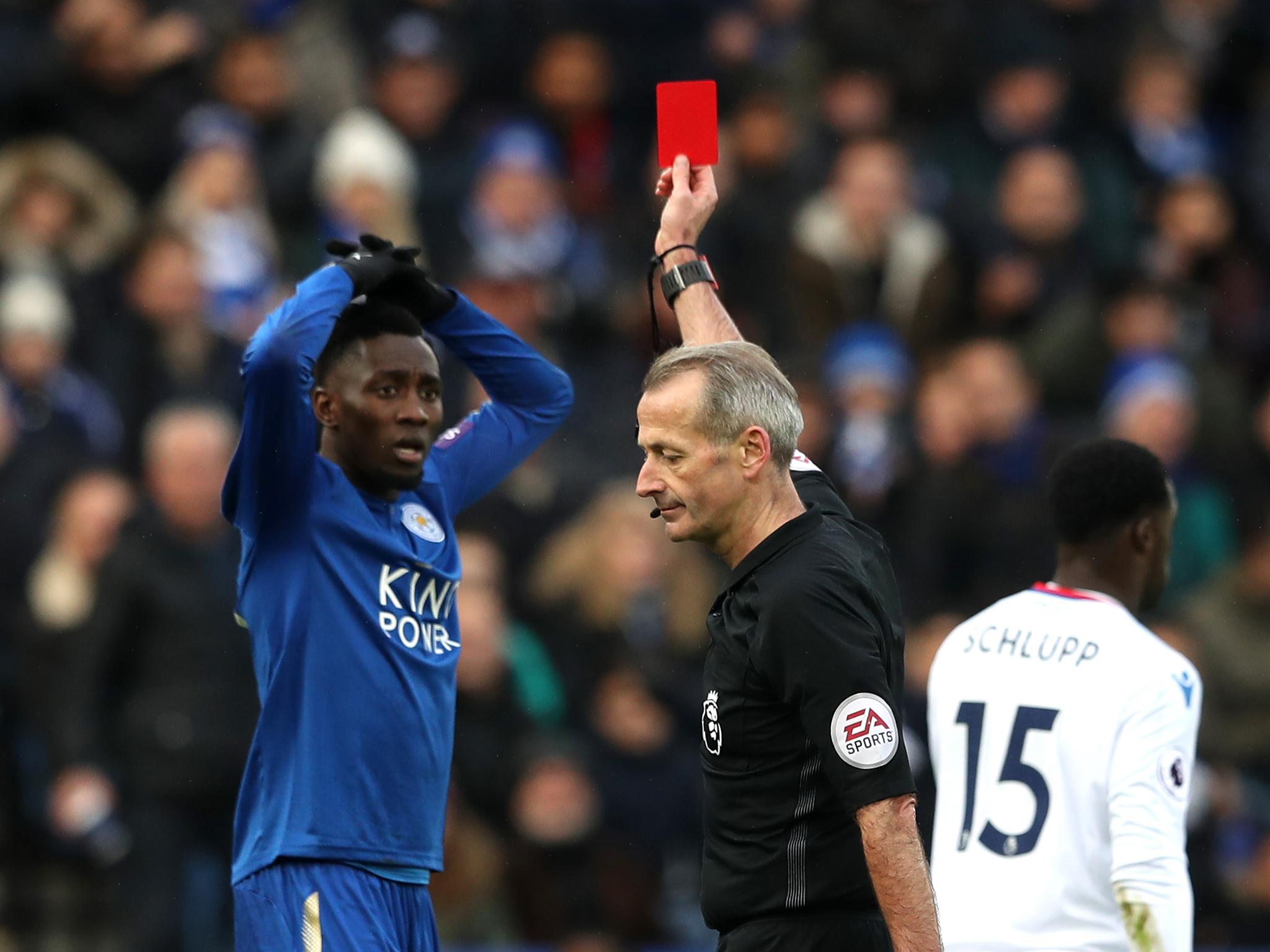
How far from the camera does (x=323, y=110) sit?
39.2ft

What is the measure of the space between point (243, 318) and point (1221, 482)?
5.64 meters

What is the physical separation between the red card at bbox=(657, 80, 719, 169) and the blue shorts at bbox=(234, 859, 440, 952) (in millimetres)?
2135

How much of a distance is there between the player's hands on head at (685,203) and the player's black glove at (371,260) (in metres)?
0.72

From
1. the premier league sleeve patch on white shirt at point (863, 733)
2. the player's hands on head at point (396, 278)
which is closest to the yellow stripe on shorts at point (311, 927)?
the premier league sleeve patch on white shirt at point (863, 733)

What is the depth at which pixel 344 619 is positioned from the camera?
5039mm

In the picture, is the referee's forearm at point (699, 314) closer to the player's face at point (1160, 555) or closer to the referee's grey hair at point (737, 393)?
the referee's grey hair at point (737, 393)

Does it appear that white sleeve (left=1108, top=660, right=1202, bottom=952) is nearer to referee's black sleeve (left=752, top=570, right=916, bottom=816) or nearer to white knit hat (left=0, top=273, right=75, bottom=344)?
referee's black sleeve (left=752, top=570, right=916, bottom=816)

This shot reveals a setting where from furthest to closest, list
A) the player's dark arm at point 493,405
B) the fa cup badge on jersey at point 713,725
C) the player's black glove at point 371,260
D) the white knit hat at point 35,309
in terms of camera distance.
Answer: the white knit hat at point 35,309 < the player's dark arm at point 493,405 < the player's black glove at point 371,260 < the fa cup badge on jersey at point 713,725

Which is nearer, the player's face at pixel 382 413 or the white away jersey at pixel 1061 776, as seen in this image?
the white away jersey at pixel 1061 776

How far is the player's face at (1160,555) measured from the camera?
5.48 meters

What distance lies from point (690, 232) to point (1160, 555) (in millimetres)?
1645

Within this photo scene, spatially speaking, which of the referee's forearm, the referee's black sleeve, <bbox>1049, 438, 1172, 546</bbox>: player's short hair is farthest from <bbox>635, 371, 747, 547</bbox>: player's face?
<bbox>1049, 438, 1172, 546</bbox>: player's short hair

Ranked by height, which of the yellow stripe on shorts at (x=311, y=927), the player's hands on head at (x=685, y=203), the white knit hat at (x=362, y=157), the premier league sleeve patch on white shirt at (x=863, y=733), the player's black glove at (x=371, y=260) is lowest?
the yellow stripe on shorts at (x=311, y=927)

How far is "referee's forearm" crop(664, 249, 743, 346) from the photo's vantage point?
5309mm
